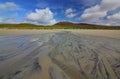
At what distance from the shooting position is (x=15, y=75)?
141 inches

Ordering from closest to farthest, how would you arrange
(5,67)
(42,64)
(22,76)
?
1. (22,76)
2. (5,67)
3. (42,64)

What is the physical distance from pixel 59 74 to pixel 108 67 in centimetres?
168

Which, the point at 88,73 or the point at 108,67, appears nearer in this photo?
the point at 88,73

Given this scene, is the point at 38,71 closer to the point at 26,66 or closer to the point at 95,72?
the point at 26,66

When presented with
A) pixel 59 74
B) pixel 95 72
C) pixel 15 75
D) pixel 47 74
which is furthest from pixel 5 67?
pixel 95 72

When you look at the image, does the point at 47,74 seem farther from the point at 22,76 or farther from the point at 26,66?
the point at 26,66

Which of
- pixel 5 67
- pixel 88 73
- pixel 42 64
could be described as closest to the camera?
pixel 88 73

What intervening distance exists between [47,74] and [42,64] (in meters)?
1.00

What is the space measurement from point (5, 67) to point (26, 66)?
23.6 inches

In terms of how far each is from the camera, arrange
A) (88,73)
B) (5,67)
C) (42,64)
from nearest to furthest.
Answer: (88,73) → (5,67) → (42,64)

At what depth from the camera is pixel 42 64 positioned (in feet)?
15.3

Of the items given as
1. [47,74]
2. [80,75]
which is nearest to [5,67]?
[47,74]

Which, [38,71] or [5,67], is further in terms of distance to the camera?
[5,67]

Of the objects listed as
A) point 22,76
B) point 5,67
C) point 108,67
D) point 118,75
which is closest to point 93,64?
point 108,67
